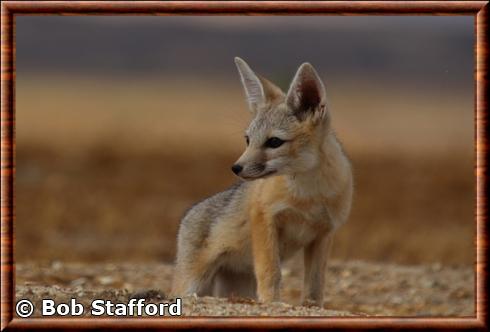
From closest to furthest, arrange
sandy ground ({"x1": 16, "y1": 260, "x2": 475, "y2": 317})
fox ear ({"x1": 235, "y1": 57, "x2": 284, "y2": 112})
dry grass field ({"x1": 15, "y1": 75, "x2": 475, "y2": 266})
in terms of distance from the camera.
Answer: fox ear ({"x1": 235, "y1": 57, "x2": 284, "y2": 112}), sandy ground ({"x1": 16, "y1": 260, "x2": 475, "y2": 317}), dry grass field ({"x1": 15, "y1": 75, "x2": 475, "y2": 266})

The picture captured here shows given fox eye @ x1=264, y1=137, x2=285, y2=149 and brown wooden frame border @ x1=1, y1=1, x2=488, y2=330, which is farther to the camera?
fox eye @ x1=264, y1=137, x2=285, y2=149

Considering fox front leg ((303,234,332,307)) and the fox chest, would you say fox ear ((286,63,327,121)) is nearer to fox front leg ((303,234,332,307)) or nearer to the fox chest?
the fox chest

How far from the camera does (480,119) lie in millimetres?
7508

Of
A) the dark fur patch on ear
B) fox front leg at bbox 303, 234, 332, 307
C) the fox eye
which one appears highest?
the dark fur patch on ear

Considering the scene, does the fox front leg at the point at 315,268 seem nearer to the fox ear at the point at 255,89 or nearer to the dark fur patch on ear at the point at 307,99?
the dark fur patch on ear at the point at 307,99

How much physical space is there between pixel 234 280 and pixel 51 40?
124920mm

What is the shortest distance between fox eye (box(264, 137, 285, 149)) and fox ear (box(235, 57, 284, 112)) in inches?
15.6

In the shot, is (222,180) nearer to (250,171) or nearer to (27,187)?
(27,187)

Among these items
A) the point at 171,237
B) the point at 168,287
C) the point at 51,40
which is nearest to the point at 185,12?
the point at 168,287

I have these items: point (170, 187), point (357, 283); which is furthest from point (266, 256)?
point (170, 187)

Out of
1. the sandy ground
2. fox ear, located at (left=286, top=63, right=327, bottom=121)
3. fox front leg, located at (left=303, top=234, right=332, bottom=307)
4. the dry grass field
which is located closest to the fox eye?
fox ear, located at (left=286, top=63, right=327, bottom=121)

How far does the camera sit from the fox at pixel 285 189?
788 centimetres

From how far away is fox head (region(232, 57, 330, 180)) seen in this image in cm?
780

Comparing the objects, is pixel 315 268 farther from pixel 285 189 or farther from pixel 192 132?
pixel 192 132
